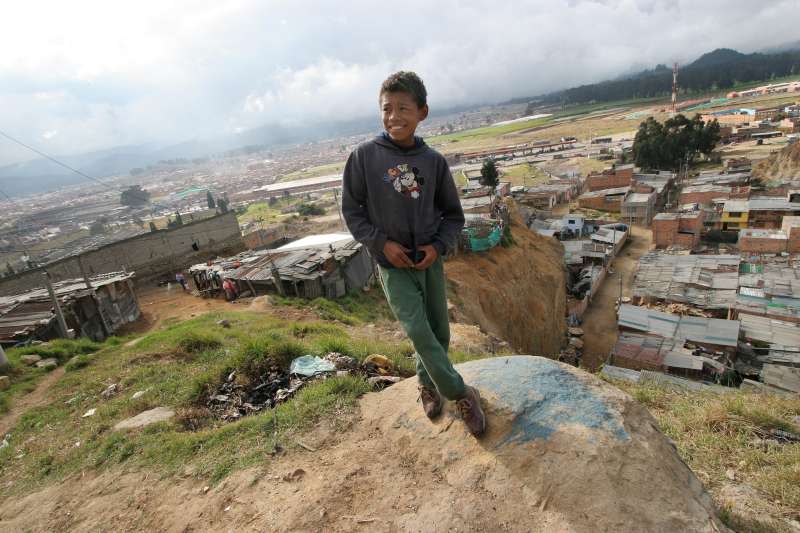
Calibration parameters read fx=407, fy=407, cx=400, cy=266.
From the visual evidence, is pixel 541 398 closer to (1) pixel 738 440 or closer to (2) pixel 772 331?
(1) pixel 738 440

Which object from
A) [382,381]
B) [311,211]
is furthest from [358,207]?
[311,211]

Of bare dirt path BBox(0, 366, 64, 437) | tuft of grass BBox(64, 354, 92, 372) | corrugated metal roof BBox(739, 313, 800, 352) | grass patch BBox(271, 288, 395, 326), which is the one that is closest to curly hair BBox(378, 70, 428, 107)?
bare dirt path BBox(0, 366, 64, 437)

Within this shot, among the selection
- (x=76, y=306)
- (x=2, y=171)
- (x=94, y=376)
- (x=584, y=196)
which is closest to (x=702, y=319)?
(x=94, y=376)

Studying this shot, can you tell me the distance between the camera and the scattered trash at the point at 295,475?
9.07 ft

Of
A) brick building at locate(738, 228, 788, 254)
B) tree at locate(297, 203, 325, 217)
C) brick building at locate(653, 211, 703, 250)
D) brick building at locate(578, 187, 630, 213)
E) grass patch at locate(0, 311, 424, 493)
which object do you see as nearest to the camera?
grass patch at locate(0, 311, 424, 493)

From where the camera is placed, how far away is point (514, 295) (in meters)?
16.4

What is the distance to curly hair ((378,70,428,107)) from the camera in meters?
2.49

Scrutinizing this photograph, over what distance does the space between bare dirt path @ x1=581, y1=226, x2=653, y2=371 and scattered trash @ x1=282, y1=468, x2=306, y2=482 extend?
47.4 feet

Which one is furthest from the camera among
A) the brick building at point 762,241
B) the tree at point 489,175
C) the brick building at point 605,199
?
the tree at point 489,175

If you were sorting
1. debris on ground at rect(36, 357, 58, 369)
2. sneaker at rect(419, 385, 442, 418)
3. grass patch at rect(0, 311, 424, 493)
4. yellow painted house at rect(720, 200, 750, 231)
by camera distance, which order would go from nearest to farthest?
sneaker at rect(419, 385, 442, 418), grass patch at rect(0, 311, 424, 493), debris on ground at rect(36, 357, 58, 369), yellow painted house at rect(720, 200, 750, 231)

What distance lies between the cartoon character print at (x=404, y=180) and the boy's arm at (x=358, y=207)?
0.57ft

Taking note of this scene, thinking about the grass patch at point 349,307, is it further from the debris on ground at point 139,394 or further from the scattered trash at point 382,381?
the scattered trash at point 382,381

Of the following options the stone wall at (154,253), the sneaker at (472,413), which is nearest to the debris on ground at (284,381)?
the sneaker at (472,413)

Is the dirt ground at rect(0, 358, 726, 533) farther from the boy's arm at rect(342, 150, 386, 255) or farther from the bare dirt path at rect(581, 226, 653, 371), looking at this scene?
the bare dirt path at rect(581, 226, 653, 371)
